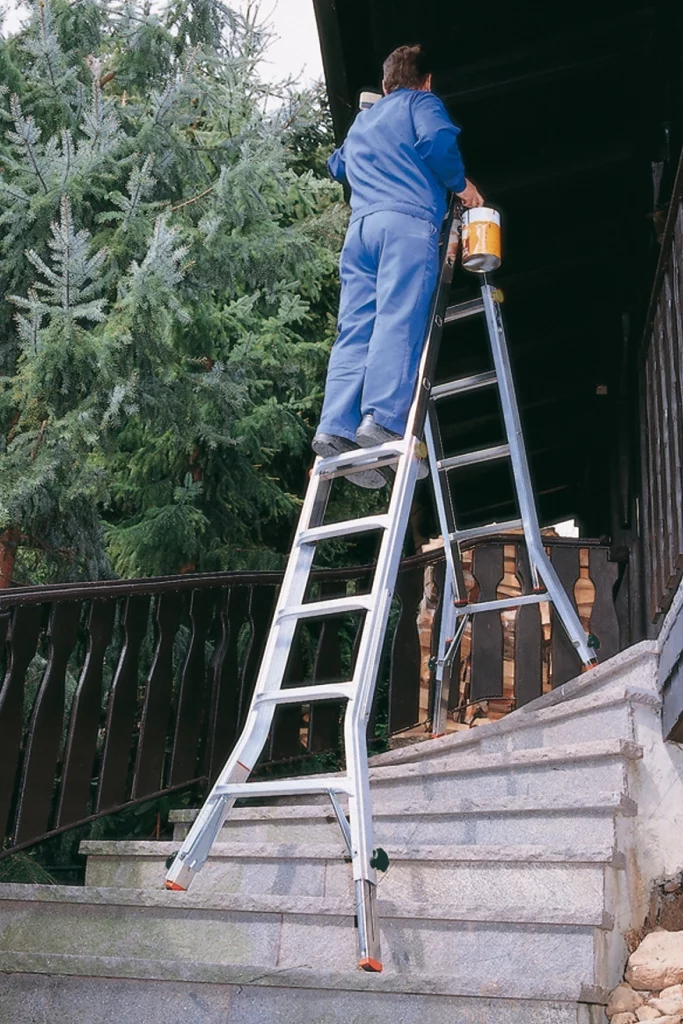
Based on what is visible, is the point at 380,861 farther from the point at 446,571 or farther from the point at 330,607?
the point at 446,571

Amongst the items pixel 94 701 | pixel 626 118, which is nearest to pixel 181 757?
pixel 94 701

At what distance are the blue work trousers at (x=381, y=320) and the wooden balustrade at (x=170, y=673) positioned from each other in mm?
1272

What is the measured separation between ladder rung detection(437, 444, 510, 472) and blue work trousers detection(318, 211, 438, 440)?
71 cm

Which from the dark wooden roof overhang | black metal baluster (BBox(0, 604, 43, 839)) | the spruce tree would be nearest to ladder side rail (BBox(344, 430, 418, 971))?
black metal baluster (BBox(0, 604, 43, 839))

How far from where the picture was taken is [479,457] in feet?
13.0

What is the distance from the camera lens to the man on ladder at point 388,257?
3.22 m

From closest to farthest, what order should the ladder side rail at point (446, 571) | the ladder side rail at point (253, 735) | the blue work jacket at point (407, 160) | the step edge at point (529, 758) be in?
the ladder side rail at point (253, 735)
the step edge at point (529, 758)
the blue work jacket at point (407, 160)
the ladder side rail at point (446, 571)

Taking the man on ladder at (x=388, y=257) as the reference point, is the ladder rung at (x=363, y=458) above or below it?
below

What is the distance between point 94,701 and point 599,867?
76.1 inches

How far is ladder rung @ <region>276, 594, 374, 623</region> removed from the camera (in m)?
2.91

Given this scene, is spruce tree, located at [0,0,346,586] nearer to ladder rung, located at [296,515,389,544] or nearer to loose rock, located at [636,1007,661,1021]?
ladder rung, located at [296,515,389,544]

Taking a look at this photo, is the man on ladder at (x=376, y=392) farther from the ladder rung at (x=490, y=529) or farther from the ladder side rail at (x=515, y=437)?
the ladder rung at (x=490, y=529)

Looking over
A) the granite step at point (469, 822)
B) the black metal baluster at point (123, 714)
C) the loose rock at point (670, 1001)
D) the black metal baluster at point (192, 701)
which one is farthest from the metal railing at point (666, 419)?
the black metal baluster at point (123, 714)

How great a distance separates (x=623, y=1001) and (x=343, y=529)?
138cm
